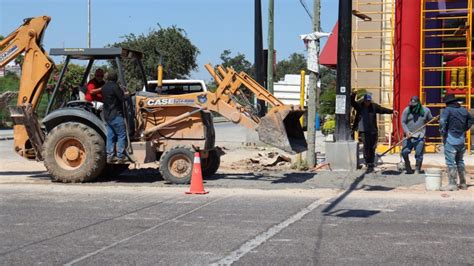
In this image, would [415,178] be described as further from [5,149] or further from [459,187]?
[5,149]

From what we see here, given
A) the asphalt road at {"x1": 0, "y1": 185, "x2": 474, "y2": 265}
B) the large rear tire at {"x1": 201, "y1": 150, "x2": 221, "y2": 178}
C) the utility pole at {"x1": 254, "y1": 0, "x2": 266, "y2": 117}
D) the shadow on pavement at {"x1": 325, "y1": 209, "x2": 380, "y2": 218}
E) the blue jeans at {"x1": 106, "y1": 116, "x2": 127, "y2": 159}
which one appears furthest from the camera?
the utility pole at {"x1": 254, "y1": 0, "x2": 266, "y2": 117}

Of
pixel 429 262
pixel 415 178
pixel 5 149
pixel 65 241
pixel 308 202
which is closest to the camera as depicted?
pixel 429 262

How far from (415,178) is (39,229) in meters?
8.79

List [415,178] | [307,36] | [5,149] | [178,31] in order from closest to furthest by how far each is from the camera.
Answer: [415,178], [307,36], [5,149], [178,31]

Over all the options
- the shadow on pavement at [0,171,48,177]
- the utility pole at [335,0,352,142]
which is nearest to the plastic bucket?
the utility pole at [335,0,352,142]

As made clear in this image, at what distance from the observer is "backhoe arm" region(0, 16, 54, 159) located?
14344 millimetres

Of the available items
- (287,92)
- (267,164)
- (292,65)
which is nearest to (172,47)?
(287,92)

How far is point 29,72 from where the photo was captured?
47.9 ft

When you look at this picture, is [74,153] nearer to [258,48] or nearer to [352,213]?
[352,213]

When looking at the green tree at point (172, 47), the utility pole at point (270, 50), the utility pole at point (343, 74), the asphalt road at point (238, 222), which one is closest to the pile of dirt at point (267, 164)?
the utility pole at point (343, 74)

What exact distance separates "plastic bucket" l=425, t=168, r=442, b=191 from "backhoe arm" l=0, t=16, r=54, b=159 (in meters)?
7.95

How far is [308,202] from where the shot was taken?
459 inches

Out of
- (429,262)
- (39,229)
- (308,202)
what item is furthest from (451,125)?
(39,229)

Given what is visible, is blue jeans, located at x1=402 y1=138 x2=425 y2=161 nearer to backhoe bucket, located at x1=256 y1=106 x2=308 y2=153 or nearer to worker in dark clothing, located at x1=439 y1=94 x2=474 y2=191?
worker in dark clothing, located at x1=439 y1=94 x2=474 y2=191
